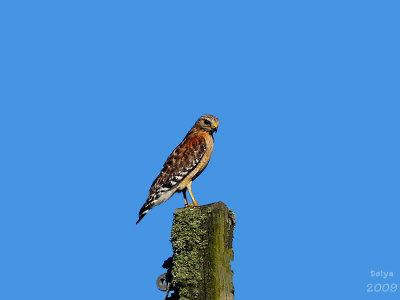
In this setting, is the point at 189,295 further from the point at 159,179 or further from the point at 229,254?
the point at 159,179

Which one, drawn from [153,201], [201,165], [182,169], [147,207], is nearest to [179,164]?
[182,169]

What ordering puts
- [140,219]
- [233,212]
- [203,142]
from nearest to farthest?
[233,212] → [140,219] → [203,142]

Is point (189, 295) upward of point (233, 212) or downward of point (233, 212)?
downward

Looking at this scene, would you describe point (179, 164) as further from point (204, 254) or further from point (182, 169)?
point (204, 254)

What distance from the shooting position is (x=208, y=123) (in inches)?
418

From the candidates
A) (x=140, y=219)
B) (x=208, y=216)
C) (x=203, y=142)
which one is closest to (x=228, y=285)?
(x=208, y=216)

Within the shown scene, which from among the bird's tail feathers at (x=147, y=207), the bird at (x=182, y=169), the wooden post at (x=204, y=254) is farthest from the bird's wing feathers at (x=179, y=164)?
the wooden post at (x=204, y=254)

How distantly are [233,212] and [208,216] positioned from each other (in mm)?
345

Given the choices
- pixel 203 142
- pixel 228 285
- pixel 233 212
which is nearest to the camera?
pixel 228 285

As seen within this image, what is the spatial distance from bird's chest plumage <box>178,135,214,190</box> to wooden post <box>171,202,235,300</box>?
388 centimetres

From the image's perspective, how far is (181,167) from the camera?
9.85 metres

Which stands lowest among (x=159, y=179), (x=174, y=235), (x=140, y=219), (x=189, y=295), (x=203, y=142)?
(x=189, y=295)

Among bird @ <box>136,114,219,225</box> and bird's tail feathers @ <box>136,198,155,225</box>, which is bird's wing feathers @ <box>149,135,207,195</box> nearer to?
bird @ <box>136,114,219,225</box>

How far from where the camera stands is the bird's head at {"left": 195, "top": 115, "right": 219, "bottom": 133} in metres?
10.5
